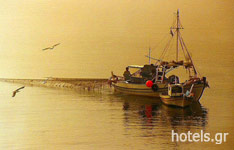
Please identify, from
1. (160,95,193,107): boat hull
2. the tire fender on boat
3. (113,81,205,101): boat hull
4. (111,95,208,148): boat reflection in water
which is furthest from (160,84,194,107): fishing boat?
the tire fender on boat

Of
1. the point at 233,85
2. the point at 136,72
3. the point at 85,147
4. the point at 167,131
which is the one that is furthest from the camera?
the point at 233,85

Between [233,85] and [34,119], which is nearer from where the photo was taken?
[34,119]

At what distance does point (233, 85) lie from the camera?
87.8ft

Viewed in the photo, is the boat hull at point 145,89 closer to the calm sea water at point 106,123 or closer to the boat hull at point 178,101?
the calm sea water at point 106,123

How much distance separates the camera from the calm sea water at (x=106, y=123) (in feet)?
36.0

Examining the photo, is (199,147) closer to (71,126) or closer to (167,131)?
(167,131)

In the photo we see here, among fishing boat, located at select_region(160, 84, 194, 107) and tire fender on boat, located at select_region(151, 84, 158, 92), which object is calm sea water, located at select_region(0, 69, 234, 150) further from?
tire fender on boat, located at select_region(151, 84, 158, 92)

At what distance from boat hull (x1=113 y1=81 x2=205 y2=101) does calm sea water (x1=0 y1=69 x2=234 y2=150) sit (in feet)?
1.84

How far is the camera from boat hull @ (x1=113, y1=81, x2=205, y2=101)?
60.6 ft

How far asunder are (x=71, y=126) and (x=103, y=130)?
115 centimetres

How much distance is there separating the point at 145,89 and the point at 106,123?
305 inches

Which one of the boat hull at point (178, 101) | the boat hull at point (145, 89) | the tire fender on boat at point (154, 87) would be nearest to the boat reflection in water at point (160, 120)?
the boat hull at point (178, 101)

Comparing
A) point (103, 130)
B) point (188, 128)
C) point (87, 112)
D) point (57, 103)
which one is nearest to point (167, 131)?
point (188, 128)

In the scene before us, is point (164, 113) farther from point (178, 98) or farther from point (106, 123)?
point (106, 123)
